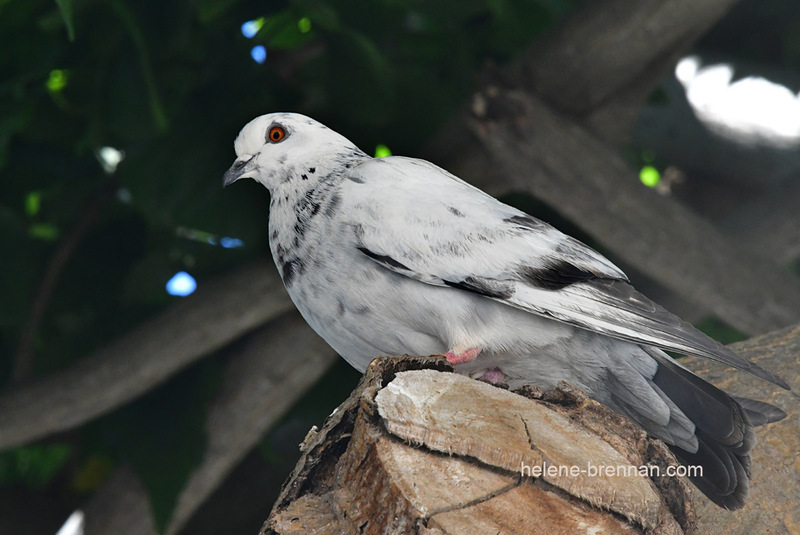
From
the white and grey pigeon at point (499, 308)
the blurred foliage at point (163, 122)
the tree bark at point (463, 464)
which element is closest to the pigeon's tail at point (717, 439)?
the white and grey pigeon at point (499, 308)

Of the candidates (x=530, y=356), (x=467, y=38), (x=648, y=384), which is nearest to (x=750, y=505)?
(x=648, y=384)

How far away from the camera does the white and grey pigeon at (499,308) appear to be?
248 centimetres

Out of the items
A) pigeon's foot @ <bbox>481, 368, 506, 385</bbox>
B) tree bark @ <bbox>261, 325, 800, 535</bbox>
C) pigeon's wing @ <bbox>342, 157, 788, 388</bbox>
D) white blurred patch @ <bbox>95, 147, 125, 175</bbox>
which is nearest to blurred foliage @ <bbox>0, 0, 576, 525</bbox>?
white blurred patch @ <bbox>95, 147, 125, 175</bbox>

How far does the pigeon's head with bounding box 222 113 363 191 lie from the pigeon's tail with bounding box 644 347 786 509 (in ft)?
4.34

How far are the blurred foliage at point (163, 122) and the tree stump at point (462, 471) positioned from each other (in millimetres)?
2002

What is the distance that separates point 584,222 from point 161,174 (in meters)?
2.14

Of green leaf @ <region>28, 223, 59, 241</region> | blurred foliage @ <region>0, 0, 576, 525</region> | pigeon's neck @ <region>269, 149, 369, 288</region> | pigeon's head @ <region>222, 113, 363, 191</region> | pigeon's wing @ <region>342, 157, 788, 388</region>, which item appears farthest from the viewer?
green leaf @ <region>28, 223, 59, 241</region>

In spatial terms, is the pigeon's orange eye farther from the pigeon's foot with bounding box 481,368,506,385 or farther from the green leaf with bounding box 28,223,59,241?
the green leaf with bounding box 28,223,59,241

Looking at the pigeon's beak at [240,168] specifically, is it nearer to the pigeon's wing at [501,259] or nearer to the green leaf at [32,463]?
the pigeon's wing at [501,259]

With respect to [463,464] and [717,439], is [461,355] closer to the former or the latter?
[463,464]

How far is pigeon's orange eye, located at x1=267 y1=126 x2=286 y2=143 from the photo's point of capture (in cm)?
300

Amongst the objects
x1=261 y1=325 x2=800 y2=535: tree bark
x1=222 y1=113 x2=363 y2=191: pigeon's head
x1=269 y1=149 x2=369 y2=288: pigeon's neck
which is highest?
x1=222 y1=113 x2=363 y2=191: pigeon's head

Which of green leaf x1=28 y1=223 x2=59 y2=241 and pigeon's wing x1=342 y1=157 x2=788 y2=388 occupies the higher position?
green leaf x1=28 y1=223 x2=59 y2=241

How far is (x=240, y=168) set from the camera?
118 inches
